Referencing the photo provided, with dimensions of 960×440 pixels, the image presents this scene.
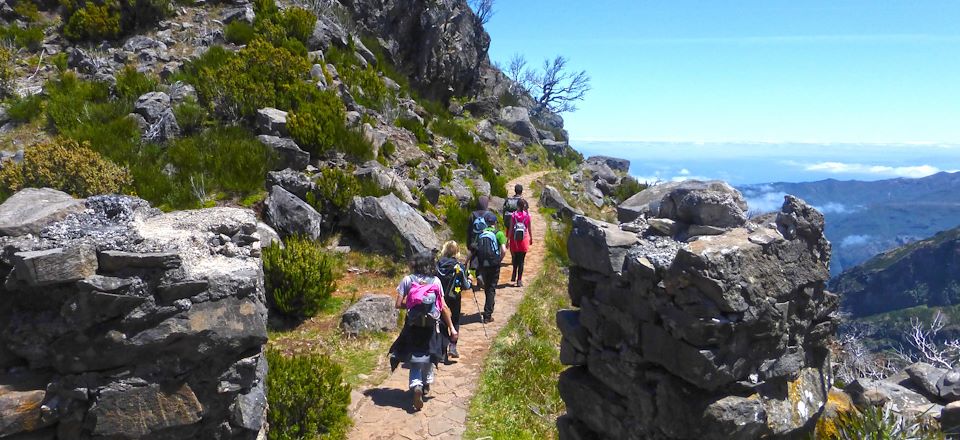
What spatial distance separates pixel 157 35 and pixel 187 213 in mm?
15583

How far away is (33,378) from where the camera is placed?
4328 millimetres

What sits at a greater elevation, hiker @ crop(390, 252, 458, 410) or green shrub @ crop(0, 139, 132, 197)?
green shrub @ crop(0, 139, 132, 197)

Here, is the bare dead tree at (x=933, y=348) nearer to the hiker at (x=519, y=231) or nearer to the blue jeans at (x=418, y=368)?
the hiker at (x=519, y=231)

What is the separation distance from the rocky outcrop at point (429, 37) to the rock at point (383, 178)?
13798 millimetres

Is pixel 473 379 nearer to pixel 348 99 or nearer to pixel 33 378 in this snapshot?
pixel 33 378

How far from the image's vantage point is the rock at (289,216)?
1138 cm

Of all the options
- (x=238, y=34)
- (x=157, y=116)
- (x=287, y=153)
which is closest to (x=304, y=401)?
(x=287, y=153)

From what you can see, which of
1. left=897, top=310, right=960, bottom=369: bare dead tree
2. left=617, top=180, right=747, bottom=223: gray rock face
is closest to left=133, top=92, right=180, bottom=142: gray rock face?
left=617, top=180, right=747, bottom=223: gray rock face

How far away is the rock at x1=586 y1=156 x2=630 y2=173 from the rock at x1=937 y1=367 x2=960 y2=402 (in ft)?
110

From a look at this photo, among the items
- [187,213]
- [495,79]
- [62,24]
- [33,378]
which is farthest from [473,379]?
[495,79]

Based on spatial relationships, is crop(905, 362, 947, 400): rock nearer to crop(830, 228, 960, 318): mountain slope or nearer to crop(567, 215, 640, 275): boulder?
crop(567, 215, 640, 275): boulder

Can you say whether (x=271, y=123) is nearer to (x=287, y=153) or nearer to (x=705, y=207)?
(x=287, y=153)

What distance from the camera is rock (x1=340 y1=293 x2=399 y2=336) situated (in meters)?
8.86

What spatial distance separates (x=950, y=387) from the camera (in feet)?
21.2
